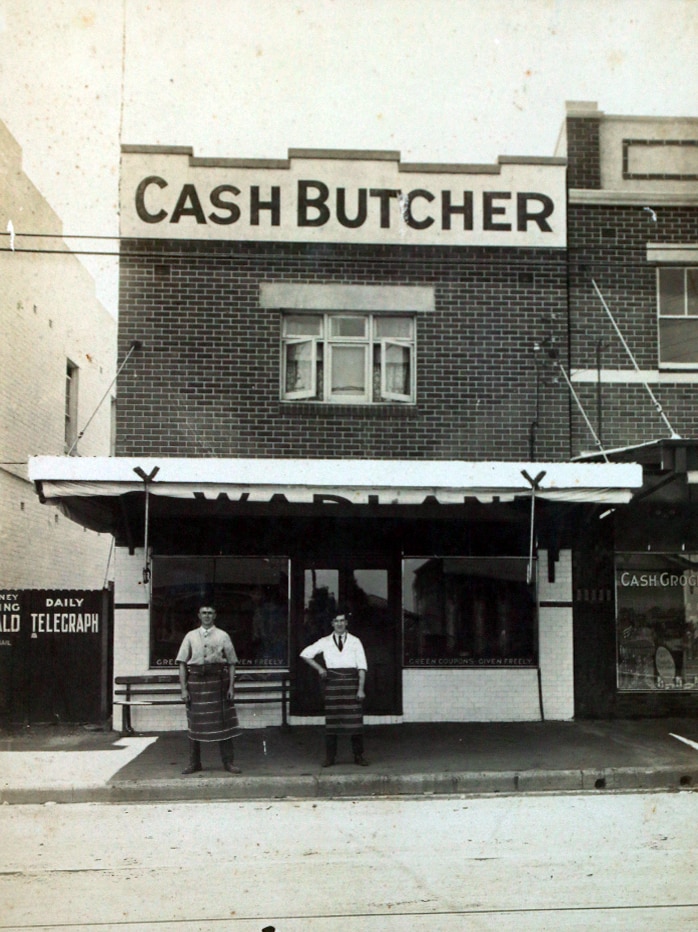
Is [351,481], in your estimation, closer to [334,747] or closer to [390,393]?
[334,747]

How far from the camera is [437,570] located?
13.0m

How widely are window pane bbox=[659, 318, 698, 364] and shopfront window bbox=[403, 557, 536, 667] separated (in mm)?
3512

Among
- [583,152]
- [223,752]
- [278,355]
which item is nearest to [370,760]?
[223,752]

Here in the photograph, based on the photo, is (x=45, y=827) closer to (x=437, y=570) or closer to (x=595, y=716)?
(x=437, y=570)

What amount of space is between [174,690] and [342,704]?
3085 mm

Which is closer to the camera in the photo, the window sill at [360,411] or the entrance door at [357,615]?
the entrance door at [357,615]

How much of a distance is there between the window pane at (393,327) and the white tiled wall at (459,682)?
3710 mm

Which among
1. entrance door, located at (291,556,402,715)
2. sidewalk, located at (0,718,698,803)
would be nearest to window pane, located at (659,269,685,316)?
entrance door, located at (291,556,402,715)

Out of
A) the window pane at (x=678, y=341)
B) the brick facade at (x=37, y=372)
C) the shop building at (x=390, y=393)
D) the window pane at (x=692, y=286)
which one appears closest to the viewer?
the shop building at (x=390, y=393)

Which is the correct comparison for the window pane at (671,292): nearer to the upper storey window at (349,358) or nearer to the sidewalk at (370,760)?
the upper storey window at (349,358)

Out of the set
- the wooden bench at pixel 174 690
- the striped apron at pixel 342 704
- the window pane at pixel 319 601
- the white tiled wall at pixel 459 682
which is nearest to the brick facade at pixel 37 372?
the white tiled wall at pixel 459 682

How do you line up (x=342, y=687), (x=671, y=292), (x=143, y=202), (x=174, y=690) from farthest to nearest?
1. (x=671, y=292)
2. (x=143, y=202)
3. (x=174, y=690)
4. (x=342, y=687)

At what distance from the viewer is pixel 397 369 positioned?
1331 cm

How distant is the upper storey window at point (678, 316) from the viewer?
13352 mm
